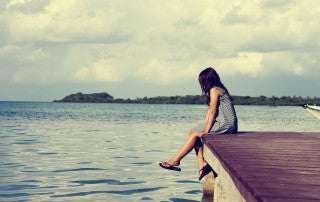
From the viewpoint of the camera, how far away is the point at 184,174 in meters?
13.1

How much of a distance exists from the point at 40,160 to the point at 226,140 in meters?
8.99

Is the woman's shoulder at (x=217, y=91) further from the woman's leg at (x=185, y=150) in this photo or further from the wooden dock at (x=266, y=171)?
the wooden dock at (x=266, y=171)

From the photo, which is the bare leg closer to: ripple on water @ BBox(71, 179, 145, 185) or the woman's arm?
the woman's arm

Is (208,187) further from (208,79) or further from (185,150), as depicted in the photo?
(208,79)

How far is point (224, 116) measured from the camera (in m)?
9.40

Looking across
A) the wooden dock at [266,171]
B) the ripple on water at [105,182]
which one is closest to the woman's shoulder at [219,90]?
the wooden dock at [266,171]

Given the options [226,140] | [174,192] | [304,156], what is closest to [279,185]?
[304,156]

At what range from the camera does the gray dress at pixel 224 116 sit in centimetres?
933

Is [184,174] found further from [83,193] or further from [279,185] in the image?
[279,185]

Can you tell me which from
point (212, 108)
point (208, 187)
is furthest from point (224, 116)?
point (208, 187)

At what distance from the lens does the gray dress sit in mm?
9328

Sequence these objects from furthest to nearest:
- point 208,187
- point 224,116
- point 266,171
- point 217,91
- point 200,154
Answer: point 208,187 < point 224,116 < point 217,91 < point 200,154 < point 266,171

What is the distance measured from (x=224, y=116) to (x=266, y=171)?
4503mm

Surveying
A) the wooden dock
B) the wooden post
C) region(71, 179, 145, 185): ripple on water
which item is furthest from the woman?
region(71, 179, 145, 185): ripple on water
